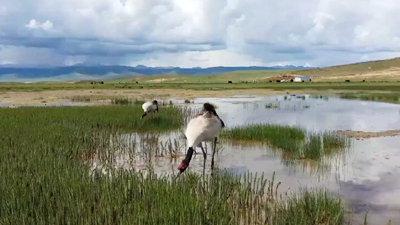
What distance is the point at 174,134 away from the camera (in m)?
20.1

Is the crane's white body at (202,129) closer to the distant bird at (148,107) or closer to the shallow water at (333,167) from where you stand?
the shallow water at (333,167)

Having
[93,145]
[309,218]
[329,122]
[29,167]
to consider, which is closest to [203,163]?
[93,145]

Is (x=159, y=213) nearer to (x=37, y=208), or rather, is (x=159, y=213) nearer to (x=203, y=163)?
(x=37, y=208)

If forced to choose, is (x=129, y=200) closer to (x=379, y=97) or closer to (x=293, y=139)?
(x=293, y=139)

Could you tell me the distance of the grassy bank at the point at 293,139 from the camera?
48.2ft

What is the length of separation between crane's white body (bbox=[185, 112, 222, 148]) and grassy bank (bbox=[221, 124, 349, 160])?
324cm

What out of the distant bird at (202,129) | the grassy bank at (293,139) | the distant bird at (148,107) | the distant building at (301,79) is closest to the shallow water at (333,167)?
the grassy bank at (293,139)

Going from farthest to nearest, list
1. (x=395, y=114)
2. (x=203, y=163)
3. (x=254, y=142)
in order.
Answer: (x=395, y=114) < (x=254, y=142) < (x=203, y=163)

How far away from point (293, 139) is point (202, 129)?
6482 mm

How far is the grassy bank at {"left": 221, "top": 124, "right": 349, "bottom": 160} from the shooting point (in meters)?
14.7

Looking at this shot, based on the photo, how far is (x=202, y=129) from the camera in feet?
40.3

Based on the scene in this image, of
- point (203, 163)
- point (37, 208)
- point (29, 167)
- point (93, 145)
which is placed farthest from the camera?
point (93, 145)

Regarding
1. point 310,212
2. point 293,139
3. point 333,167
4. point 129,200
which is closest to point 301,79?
point 293,139

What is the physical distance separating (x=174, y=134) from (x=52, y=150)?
26.7 ft
